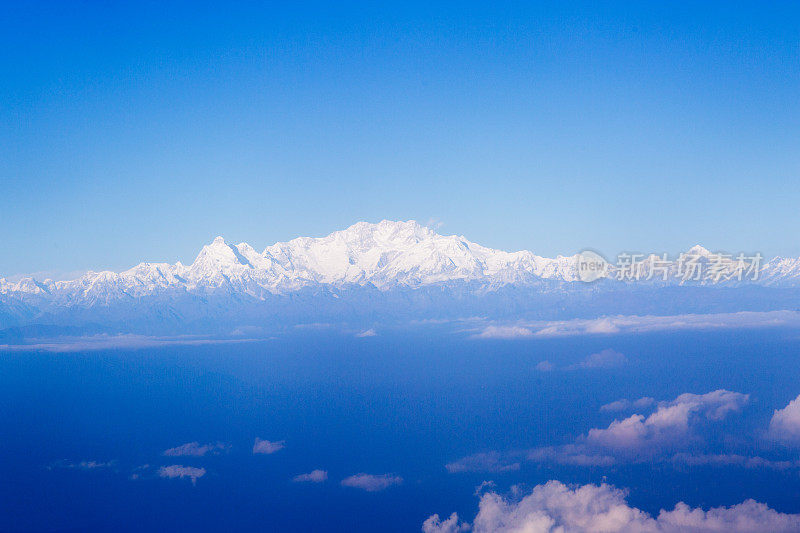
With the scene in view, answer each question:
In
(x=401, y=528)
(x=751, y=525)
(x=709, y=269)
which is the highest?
(x=709, y=269)

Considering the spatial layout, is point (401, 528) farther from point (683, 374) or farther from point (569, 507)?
point (683, 374)

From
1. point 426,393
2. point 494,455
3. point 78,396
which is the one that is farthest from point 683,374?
point 78,396

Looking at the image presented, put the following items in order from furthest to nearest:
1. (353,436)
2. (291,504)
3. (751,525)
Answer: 1. (353,436)
2. (291,504)
3. (751,525)

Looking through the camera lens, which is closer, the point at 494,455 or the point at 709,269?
the point at 709,269

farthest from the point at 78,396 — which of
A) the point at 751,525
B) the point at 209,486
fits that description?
the point at 751,525

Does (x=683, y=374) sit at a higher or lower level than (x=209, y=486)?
higher

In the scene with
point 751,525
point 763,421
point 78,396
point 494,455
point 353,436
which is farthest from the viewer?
point 78,396

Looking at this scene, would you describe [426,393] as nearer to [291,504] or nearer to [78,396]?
[291,504]

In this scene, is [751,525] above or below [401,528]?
above

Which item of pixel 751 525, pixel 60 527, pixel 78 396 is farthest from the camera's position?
pixel 78 396
